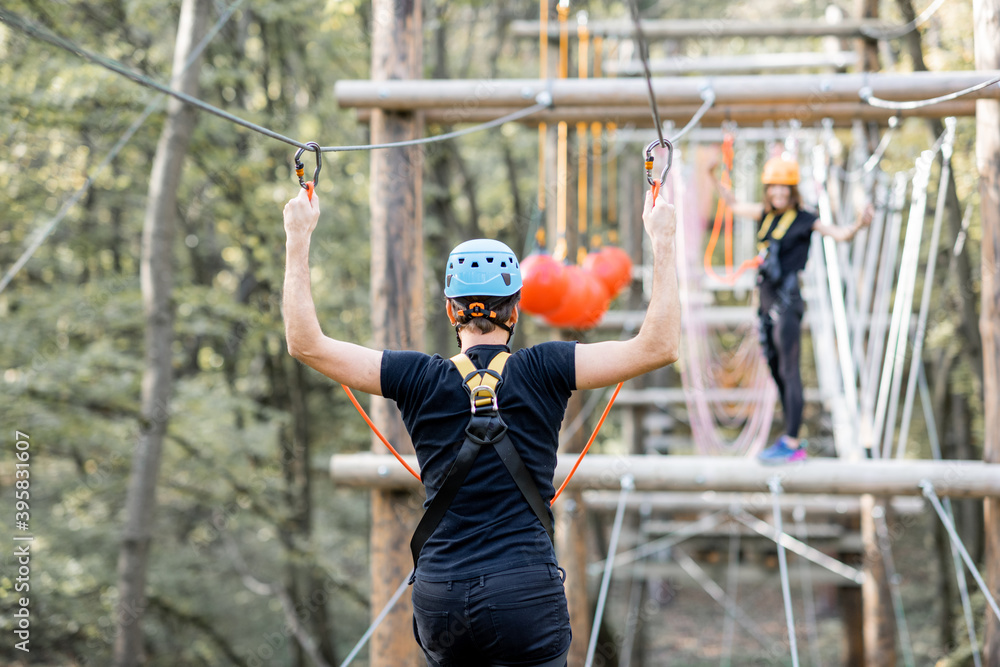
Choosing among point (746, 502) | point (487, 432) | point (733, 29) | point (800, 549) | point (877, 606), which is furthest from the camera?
point (800, 549)

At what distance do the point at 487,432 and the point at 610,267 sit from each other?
394 cm

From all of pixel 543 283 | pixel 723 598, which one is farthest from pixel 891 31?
pixel 723 598

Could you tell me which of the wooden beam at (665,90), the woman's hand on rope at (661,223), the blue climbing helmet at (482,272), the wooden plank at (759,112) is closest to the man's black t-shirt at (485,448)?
the blue climbing helmet at (482,272)

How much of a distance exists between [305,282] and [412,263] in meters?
2.04

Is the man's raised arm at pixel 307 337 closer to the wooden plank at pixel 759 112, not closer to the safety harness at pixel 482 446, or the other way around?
the safety harness at pixel 482 446

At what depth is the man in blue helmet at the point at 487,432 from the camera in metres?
1.56

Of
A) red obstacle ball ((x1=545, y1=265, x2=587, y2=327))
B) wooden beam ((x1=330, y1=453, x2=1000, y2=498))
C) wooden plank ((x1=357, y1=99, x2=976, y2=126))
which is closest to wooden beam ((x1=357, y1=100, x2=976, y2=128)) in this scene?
wooden plank ((x1=357, y1=99, x2=976, y2=126))

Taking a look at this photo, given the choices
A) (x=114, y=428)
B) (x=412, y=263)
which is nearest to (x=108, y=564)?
(x=114, y=428)

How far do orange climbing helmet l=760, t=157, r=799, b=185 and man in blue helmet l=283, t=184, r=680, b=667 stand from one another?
221 centimetres

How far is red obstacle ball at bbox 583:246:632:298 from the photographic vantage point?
210 inches

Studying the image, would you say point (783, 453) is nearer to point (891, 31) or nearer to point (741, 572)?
point (891, 31)

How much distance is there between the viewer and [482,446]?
5.21 feet

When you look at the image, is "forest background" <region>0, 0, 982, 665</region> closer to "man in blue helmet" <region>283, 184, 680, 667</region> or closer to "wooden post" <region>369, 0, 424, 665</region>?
"wooden post" <region>369, 0, 424, 665</region>

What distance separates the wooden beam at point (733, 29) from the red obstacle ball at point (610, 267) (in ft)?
5.68
